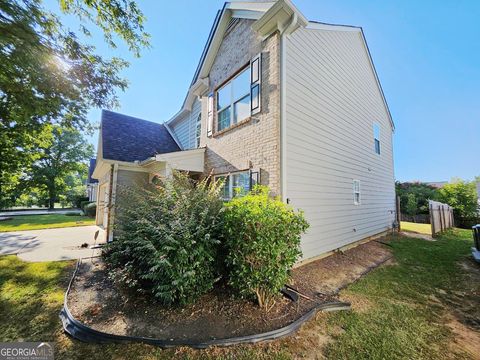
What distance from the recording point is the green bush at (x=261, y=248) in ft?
11.1

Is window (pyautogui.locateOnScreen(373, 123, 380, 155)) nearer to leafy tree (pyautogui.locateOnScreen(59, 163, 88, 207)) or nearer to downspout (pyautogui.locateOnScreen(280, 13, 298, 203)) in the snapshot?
downspout (pyautogui.locateOnScreen(280, 13, 298, 203))

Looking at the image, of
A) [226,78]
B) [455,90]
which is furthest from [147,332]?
[455,90]

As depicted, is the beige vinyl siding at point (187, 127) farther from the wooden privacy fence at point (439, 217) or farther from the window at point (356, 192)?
the wooden privacy fence at point (439, 217)

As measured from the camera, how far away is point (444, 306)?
3.89 m

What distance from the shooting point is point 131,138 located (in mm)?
10680

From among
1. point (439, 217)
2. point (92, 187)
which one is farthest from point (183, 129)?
point (92, 187)

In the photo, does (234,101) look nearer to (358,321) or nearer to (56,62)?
(56,62)

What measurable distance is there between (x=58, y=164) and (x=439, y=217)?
38771 millimetres

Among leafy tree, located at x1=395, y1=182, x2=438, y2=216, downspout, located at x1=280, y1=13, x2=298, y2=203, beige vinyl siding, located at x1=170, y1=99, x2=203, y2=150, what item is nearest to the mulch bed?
downspout, located at x1=280, y1=13, x2=298, y2=203

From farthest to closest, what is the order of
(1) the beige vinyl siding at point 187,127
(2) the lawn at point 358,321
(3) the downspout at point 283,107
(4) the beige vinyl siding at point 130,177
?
(1) the beige vinyl siding at point 187,127 → (4) the beige vinyl siding at point 130,177 → (3) the downspout at point 283,107 → (2) the lawn at point 358,321

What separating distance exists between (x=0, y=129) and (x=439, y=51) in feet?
75.6

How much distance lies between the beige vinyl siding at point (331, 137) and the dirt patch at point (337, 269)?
39 cm

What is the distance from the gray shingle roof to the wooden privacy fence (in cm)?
1395

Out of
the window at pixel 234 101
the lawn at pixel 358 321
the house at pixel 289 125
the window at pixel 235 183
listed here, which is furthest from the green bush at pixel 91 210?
the window at pixel 234 101
